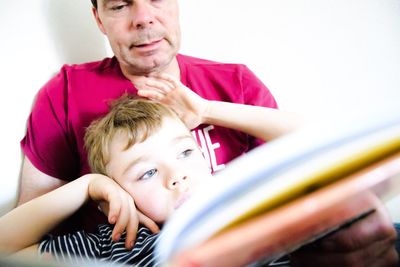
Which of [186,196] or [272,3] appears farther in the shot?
[272,3]

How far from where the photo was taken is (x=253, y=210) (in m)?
0.28

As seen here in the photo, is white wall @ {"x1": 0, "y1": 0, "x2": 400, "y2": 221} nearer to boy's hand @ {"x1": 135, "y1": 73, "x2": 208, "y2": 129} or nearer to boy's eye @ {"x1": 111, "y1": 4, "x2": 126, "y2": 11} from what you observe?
boy's eye @ {"x1": 111, "y1": 4, "x2": 126, "y2": 11}

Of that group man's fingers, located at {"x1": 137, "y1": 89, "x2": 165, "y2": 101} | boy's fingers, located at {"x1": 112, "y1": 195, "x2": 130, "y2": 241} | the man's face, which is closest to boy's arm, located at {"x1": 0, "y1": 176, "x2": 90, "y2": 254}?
boy's fingers, located at {"x1": 112, "y1": 195, "x2": 130, "y2": 241}

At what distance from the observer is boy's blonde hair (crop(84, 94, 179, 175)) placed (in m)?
0.65

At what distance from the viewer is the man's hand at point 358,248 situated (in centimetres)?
33

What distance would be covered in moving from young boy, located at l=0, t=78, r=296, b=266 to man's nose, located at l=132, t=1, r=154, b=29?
0.20m

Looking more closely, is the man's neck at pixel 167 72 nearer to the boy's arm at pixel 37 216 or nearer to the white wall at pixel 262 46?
the white wall at pixel 262 46

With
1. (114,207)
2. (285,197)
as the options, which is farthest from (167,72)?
(285,197)

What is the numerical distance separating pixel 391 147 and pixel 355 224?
8 centimetres

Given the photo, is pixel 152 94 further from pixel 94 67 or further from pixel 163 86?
pixel 94 67

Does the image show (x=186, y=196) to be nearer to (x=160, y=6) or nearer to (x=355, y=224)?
(x=355, y=224)

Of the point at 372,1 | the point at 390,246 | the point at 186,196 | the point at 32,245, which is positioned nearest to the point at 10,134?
the point at 32,245

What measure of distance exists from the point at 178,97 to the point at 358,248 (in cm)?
52

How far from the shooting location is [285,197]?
0.29 m
